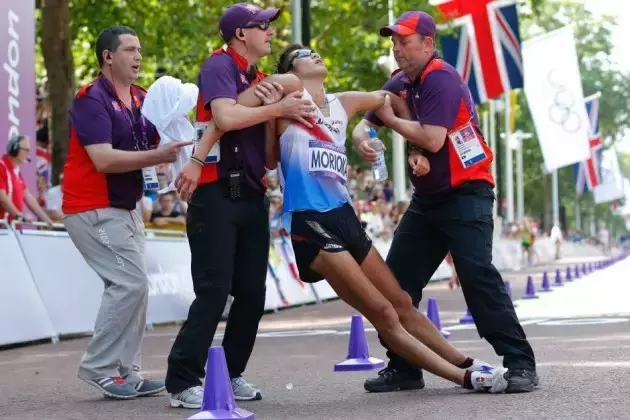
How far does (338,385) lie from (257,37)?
2.34m

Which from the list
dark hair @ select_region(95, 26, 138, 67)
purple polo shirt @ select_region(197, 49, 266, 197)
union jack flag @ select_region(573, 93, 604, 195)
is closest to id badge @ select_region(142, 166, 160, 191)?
dark hair @ select_region(95, 26, 138, 67)

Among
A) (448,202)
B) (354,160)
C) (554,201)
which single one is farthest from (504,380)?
(554,201)

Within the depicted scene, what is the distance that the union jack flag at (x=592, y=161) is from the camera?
167ft

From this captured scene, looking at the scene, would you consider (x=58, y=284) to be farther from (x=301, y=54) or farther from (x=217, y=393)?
(x=217, y=393)

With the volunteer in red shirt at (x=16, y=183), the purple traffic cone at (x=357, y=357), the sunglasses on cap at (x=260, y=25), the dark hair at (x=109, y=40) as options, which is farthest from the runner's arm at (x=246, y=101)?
the volunteer in red shirt at (x=16, y=183)

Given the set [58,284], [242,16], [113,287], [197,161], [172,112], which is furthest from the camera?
[58,284]

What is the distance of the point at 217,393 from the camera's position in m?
6.69

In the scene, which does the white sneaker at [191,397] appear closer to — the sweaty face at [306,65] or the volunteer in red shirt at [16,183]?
the sweaty face at [306,65]

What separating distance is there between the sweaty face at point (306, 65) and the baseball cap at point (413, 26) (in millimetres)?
488

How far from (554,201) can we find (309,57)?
78151mm

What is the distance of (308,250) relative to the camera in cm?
763

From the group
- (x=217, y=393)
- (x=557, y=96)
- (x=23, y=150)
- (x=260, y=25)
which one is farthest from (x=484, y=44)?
(x=217, y=393)

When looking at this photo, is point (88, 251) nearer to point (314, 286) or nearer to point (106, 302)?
point (106, 302)

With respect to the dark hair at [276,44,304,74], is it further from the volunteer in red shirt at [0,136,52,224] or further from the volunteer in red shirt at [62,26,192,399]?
the volunteer in red shirt at [0,136,52,224]
